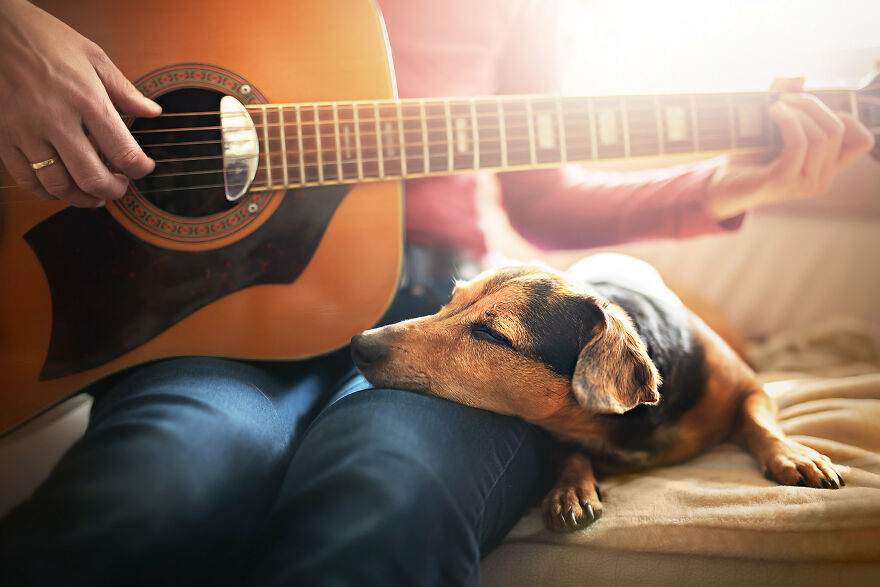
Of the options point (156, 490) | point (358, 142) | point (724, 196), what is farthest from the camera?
point (724, 196)

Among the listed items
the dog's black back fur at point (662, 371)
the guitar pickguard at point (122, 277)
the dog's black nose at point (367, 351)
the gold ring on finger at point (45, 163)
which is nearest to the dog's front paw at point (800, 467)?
the dog's black back fur at point (662, 371)

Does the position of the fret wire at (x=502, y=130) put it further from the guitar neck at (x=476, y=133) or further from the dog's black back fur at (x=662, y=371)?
the dog's black back fur at (x=662, y=371)

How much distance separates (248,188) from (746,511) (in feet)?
3.40

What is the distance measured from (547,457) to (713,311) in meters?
0.64

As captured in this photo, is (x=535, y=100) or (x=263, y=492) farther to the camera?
(x=535, y=100)

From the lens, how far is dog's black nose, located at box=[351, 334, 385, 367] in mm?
879

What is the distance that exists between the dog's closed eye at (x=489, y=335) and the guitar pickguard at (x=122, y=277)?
15.4 inches

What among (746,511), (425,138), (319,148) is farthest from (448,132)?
(746,511)

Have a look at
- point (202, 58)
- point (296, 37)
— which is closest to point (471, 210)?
point (296, 37)

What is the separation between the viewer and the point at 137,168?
0.91 m

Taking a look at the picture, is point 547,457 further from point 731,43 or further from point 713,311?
point 731,43

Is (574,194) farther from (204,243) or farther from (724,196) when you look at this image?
(204,243)

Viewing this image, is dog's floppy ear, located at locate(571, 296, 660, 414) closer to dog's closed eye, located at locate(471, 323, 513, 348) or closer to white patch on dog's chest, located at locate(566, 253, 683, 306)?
dog's closed eye, located at locate(471, 323, 513, 348)

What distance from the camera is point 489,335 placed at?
0.89 m
